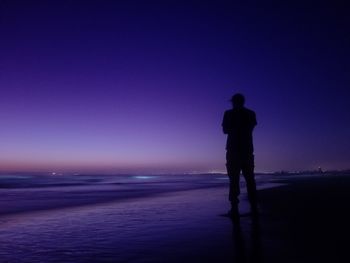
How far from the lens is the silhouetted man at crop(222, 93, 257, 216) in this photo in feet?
24.2

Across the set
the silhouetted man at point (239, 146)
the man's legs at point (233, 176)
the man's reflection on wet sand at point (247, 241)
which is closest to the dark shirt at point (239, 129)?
the silhouetted man at point (239, 146)

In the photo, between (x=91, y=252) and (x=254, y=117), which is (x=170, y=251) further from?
(x=254, y=117)

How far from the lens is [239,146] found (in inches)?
295

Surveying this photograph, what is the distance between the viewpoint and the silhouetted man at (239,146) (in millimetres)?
7383

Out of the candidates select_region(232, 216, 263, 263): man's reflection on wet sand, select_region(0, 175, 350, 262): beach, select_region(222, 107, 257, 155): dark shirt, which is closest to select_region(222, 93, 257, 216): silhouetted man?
select_region(222, 107, 257, 155): dark shirt

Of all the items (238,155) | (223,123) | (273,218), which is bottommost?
(273,218)

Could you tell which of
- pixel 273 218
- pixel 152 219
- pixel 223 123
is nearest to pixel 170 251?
pixel 152 219

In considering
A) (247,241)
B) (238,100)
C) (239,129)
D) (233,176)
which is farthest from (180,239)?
(238,100)

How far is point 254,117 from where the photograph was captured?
786cm

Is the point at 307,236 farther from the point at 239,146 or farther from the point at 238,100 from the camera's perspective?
the point at 238,100

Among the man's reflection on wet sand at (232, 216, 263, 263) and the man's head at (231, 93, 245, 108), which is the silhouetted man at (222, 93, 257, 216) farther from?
the man's reflection on wet sand at (232, 216, 263, 263)

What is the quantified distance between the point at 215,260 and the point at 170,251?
64cm

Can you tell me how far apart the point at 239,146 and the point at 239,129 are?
0.37 m

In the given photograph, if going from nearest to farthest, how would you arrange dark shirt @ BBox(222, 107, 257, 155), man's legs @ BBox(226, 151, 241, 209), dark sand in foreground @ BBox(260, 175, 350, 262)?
dark sand in foreground @ BBox(260, 175, 350, 262) < man's legs @ BBox(226, 151, 241, 209) < dark shirt @ BBox(222, 107, 257, 155)
